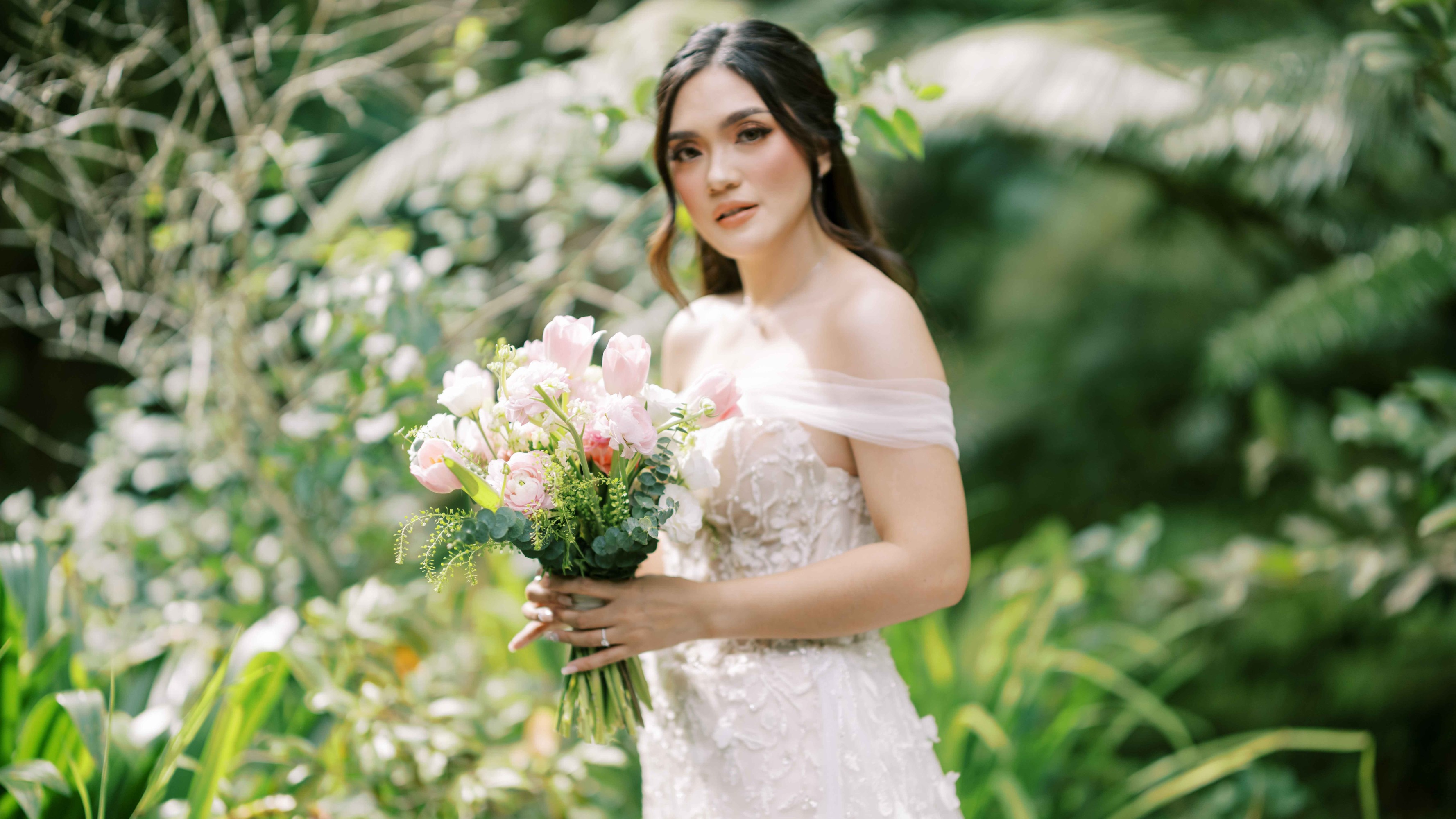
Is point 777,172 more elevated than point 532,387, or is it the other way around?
point 777,172

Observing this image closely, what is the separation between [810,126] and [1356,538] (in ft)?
7.90

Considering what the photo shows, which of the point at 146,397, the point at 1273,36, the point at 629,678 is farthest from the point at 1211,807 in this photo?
the point at 146,397

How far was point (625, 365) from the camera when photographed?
4.58ft

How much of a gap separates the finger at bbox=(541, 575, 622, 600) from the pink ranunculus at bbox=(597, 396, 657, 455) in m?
0.23

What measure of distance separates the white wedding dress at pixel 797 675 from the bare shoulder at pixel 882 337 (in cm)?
2

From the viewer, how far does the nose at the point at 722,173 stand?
161 centimetres

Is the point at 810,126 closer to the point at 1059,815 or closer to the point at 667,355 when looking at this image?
the point at 667,355

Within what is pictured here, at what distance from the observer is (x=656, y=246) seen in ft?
6.58

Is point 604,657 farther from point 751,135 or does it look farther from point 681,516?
point 751,135

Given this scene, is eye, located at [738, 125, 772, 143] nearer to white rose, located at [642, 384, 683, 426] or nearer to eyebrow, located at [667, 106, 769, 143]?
eyebrow, located at [667, 106, 769, 143]

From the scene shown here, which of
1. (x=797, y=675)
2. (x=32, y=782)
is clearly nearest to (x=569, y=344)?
(x=797, y=675)

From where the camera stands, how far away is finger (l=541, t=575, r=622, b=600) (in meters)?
1.45

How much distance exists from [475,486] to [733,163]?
0.68 m

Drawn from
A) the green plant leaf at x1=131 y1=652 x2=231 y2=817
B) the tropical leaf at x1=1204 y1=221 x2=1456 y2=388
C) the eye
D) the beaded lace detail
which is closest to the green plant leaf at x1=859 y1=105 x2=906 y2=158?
the eye
